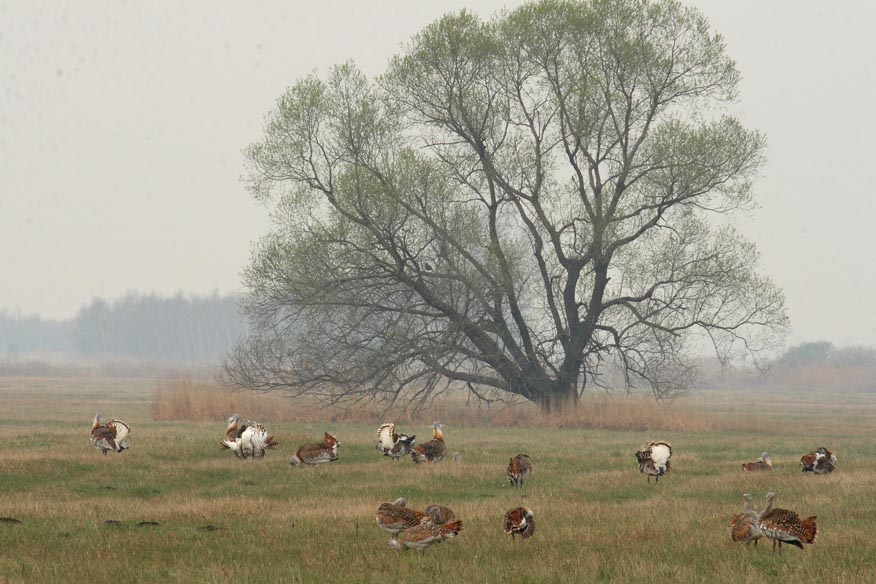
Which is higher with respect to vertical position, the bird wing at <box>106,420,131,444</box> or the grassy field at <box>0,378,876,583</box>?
the bird wing at <box>106,420,131,444</box>

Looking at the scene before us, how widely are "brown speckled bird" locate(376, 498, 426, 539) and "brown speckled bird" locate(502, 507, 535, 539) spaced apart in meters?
1.12

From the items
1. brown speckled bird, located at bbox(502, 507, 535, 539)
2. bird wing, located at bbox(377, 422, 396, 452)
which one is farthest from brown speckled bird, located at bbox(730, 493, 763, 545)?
bird wing, located at bbox(377, 422, 396, 452)

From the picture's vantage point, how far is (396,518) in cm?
1196

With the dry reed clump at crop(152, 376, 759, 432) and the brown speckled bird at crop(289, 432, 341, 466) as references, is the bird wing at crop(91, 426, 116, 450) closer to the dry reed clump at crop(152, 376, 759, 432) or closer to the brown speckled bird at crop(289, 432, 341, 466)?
the brown speckled bird at crop(289, 432, 341, 466)

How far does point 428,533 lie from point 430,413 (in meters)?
28.6

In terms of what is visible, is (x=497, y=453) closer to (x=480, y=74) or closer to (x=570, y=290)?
(x=570, y=290)

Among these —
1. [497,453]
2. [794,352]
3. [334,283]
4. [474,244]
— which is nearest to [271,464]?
[497,453]

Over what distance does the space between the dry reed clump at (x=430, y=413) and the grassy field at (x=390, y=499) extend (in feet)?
28.8

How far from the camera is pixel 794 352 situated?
121m

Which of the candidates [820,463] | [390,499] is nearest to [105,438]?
[390,499]

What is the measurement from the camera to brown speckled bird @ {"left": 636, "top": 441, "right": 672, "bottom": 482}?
62.6 feet

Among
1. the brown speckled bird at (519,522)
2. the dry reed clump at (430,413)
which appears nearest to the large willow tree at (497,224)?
the dry reed clump at (430,413)

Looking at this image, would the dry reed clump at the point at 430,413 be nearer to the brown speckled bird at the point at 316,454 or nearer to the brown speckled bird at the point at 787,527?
the brown speckled bird at the point at 316,454

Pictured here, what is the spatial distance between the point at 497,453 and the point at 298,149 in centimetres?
2023
